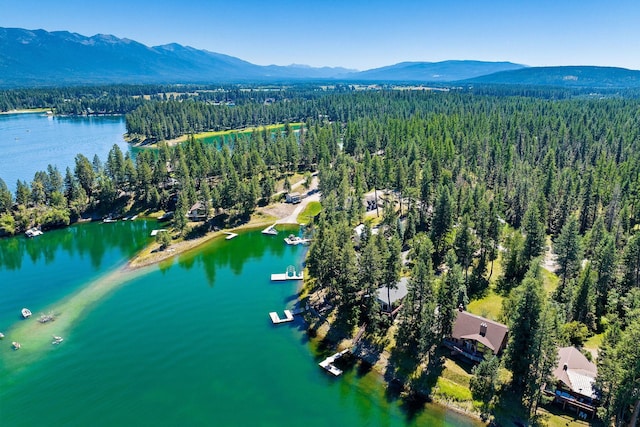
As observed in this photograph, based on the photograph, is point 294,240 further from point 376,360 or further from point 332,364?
point 376,360

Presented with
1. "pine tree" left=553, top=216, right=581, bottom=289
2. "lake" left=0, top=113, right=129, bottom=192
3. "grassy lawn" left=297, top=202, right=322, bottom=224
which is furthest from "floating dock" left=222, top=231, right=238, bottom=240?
"lake" left=0, top=113, right=129, bottom=192

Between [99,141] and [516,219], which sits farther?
[99,141]

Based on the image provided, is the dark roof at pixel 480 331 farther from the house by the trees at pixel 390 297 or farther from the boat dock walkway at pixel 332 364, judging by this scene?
the boat dock walkway at pixel 332 364

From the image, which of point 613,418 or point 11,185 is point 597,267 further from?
point 11,185

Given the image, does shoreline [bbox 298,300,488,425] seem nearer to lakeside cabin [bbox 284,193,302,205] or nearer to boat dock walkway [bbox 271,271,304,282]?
boat dock walkway [bbox 271,271,304,282]

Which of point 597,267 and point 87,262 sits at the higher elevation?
point 597,267

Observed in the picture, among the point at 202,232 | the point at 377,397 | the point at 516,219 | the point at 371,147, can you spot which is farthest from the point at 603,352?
the point at 371,147
